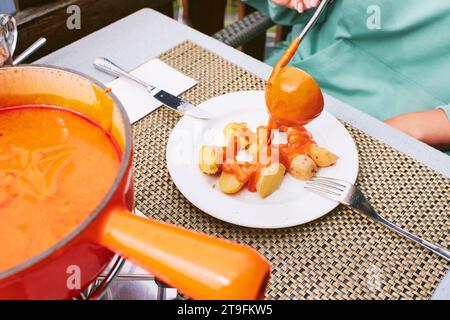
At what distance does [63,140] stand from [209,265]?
0.32 m

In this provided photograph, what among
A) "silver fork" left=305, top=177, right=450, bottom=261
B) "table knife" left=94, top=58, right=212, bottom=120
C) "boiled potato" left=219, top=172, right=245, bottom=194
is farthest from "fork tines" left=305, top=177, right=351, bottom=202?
"table knife" left=94, top=58, right=212, bottom=120

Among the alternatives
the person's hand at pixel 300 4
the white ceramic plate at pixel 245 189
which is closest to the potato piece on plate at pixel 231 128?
the white ceramic plate at pixel 245 189

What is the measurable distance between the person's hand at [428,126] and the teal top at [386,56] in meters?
0.07

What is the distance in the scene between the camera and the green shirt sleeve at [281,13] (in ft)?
4.78

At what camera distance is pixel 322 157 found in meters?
0.85

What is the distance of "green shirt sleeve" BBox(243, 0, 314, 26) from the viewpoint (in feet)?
4.78

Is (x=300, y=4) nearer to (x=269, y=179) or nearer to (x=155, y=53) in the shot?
(x=155, y=53)

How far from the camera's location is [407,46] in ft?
4.35

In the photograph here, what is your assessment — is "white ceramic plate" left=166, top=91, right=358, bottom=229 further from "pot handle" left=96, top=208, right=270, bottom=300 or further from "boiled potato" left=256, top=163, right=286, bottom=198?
"pot handle" left=96, top=208, right=270, bottom=300

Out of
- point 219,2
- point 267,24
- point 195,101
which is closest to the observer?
point 195,101

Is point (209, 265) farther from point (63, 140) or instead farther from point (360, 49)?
point (360, 49)

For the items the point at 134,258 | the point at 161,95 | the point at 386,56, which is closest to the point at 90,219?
the point at 134,258

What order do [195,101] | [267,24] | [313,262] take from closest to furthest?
[313,262] < [195,101] < [267,24]
